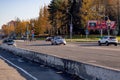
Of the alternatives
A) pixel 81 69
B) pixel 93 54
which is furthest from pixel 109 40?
pixel 81 69

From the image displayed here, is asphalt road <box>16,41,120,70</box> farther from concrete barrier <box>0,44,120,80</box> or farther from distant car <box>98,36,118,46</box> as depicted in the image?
distant car <box>98,36,118,46</box>

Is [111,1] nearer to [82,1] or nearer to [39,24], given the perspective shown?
[82,1]

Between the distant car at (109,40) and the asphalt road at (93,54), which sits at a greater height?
the distant car at (109,40)

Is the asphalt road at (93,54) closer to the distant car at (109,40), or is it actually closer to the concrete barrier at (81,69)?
the concrete barrier at (81,69)

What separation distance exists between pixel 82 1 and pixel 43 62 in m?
94.9

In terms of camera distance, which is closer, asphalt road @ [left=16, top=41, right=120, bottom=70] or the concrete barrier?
the concrete barrier

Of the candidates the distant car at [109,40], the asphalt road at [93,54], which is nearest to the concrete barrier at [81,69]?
the asphalt road at [93,54]

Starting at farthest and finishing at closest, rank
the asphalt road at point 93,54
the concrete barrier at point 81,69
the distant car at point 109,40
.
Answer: the distant car at point 109,40
the asphalt road at point 93,54
the concrete barrier at point 81,69

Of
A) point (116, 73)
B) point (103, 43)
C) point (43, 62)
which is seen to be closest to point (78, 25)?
point (103, 43)

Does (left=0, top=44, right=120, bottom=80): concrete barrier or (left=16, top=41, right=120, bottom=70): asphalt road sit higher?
(left=0, top=44, right=120, bottom=80): concrete barrier

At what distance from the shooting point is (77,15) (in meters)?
121

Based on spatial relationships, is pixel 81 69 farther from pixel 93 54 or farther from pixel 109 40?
pixel 109 40

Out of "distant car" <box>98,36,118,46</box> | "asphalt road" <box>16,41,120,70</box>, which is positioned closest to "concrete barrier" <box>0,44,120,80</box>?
"asphalt road" <box>16,41,120,70</box>

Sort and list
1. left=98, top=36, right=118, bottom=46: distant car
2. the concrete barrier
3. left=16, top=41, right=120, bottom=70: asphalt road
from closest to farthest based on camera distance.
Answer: the concrete barrier < left=16, top=41, right=120, bottom=70: asphalt road < left=98, top=36, right=118, bottom=46: distant car
